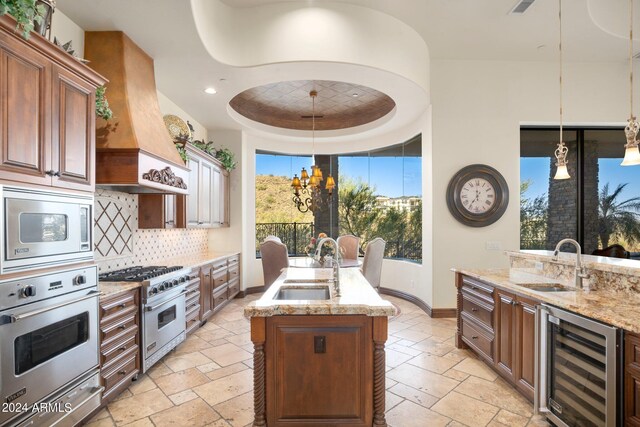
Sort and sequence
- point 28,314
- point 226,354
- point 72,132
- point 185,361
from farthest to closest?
point 226,354, point 185,361, point 72,132, point 28,314

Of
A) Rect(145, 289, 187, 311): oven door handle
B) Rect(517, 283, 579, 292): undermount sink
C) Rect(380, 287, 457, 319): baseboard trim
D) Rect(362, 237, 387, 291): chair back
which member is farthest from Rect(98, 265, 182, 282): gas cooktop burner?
Rect(380, 287, 457, 319): baseboard trim

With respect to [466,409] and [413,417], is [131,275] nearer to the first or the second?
[413,417]

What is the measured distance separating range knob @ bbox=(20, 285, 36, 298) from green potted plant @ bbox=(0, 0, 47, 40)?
1327mm

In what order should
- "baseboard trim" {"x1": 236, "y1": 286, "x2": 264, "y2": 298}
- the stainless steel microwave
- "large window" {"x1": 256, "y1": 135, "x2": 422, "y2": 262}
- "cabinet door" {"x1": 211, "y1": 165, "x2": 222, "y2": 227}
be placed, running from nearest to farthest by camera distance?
1. the stainless steel microwave
2. "cabinet door" {"x1": 211, "y1": 165, "x2": 222, "y2": 227}
3. "baseboard trim" {"x1": 236, "y1": 286, "x2": 264, "y2": 298}
4. "large window" {"x1": 256, "y1": 135, "x2": 422, "y2": 262}

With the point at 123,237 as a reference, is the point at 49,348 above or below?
below

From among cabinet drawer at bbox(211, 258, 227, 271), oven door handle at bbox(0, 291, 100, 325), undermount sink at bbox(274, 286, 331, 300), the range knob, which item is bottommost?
cabinet drawer at bbox(211, 258, 227, 271)

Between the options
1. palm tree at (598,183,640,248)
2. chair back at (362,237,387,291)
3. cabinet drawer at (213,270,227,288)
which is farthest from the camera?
palm tree at (598,183,640,248)

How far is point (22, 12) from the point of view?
165 centimetres

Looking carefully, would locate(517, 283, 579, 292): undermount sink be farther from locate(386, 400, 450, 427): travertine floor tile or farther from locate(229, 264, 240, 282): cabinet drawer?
locate(229, 264, 240, 282): cabinet drawer

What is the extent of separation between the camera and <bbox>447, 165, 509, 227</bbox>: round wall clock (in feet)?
15.2

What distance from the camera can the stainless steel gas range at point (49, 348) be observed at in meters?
1.67

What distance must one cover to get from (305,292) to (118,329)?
150cm

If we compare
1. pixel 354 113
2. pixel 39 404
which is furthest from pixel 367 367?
pixel 354 113

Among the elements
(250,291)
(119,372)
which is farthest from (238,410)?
(250,291)
